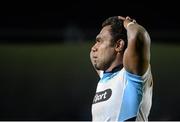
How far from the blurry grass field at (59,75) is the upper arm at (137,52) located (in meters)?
2.91

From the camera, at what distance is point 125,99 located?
2164mm

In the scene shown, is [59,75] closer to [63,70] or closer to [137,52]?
[63,70]

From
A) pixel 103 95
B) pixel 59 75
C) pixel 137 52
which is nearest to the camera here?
pixel 137 52

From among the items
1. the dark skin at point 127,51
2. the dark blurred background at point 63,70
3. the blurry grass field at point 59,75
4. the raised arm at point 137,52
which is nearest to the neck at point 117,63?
the dark skin at point 127,51

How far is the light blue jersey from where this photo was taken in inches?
84.7

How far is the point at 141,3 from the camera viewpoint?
627cm

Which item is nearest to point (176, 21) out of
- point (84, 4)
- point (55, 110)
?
point (84, 4)

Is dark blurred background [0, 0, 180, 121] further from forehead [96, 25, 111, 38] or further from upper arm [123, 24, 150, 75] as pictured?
upper arm [123, 24, 150, 75]

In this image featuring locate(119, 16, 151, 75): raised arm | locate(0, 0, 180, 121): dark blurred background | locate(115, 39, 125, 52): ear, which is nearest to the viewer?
locate(119, 16, 151, 75): raised arm

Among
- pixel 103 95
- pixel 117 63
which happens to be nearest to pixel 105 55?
pixel 117 63

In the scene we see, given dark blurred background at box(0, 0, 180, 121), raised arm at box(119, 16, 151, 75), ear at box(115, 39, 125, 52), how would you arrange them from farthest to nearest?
dark blurred background at box(0, 0, 180, 121), ear at box(115, 39, 125, 52), raised arm at box(119, 16, 151, 75)

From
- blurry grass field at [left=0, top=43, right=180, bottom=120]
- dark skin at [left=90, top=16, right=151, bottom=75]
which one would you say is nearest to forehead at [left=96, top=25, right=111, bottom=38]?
dark skin at [left=90, top=16, right=151, bottom=75]

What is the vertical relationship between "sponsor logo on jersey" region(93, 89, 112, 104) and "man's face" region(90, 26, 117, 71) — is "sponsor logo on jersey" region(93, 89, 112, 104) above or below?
below

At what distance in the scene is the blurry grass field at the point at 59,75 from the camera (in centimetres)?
514
